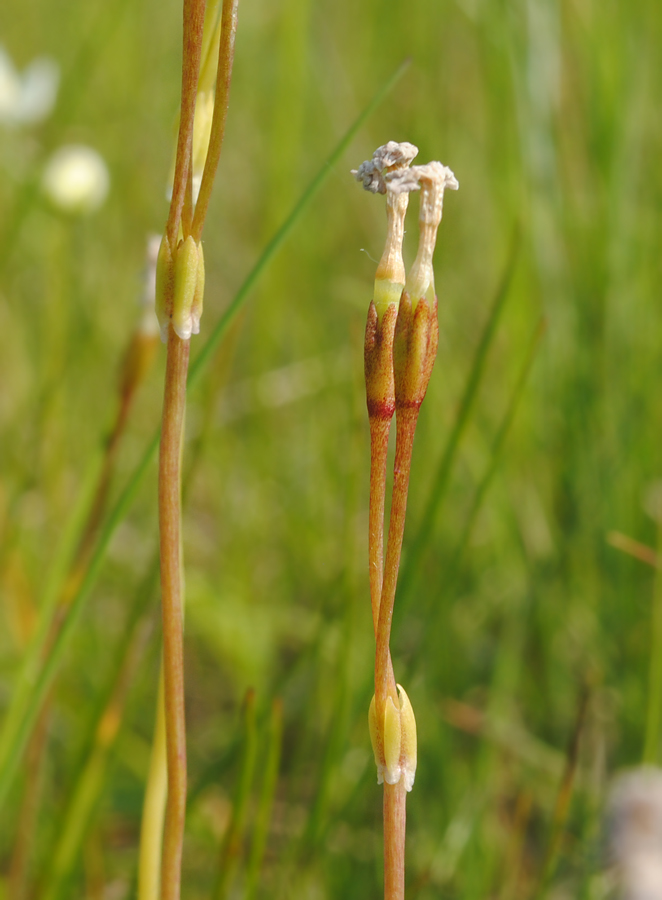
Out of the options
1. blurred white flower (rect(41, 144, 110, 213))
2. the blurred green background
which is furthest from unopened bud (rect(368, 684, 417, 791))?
blurred white flower (rect(41, 144, 110, 213))

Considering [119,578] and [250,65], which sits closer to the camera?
[119,578]

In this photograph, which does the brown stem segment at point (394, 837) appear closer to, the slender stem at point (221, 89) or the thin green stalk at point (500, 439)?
the slender stem at point (221, 89)

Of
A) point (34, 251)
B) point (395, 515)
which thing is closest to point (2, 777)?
point (395, 515)

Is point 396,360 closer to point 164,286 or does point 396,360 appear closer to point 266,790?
point 164,286

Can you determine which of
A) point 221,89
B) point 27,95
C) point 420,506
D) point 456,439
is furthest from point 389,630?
point 27,95

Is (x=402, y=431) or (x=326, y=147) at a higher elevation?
(x=326, y=147)

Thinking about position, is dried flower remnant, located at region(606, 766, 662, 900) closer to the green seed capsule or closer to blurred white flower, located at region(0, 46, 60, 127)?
the green seed capsule

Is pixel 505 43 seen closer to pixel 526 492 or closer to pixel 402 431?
pixel 526 492
